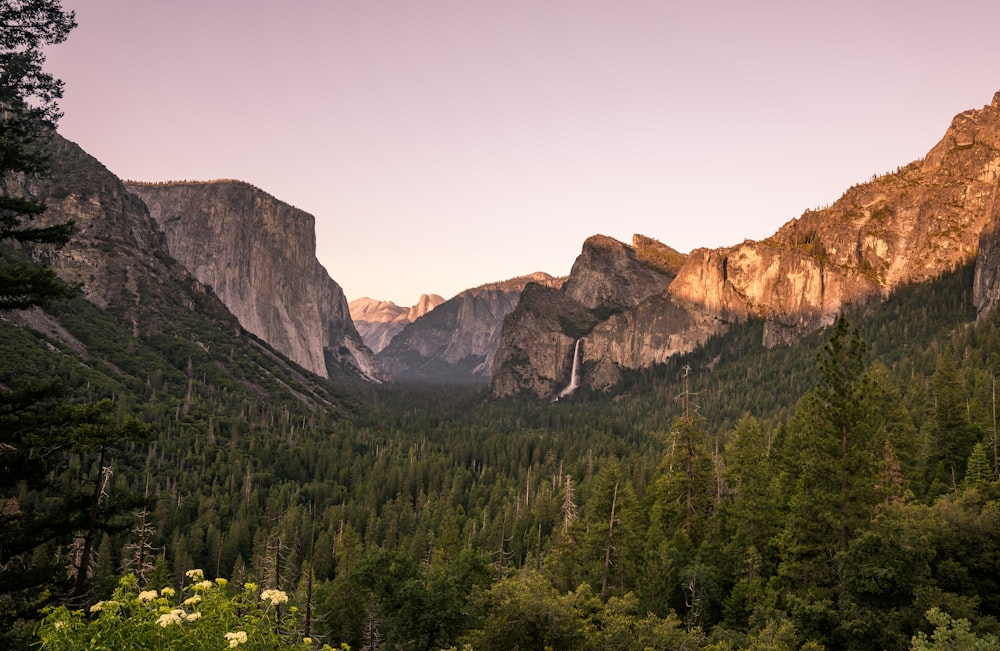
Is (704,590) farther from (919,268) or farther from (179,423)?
(919,268)

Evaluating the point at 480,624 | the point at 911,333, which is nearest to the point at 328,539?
the point at 480,624

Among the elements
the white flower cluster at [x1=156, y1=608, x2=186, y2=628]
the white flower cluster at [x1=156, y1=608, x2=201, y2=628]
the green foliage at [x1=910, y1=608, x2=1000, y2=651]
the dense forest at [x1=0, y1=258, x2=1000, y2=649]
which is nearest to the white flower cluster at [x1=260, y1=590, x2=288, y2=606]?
the white flower cluster at [x1=156, y1=608, x2=201, y2=628]

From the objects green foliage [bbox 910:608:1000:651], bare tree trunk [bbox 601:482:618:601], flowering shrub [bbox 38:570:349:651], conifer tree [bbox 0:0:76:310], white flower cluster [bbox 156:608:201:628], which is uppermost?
conifer tree [bbox 0:0:76:310]

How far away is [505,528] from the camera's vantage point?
90.0m

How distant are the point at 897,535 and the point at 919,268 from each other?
8308 inches

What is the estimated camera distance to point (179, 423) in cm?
13400

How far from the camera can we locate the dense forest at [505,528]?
57.4 feet

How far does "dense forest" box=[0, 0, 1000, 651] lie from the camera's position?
17484 millimetres

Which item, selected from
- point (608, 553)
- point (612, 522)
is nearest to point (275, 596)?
point (608, 553)

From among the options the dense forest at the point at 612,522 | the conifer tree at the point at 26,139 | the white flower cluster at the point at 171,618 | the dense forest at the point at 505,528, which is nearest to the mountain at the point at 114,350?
the dense forest at the point at 612,522

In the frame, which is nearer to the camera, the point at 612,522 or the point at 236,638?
the point at 236,638

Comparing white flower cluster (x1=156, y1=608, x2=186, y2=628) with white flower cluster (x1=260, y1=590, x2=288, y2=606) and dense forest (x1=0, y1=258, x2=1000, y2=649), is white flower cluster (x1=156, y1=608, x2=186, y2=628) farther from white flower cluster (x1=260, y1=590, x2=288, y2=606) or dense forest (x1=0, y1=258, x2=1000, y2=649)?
dense forest (x1=0, y1=258, x2=1000, y2=649)

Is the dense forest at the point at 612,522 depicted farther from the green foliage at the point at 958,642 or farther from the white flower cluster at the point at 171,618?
the white flower cluster at the point at 171,618

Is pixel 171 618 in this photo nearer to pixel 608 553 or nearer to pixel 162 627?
pixel 162 627
